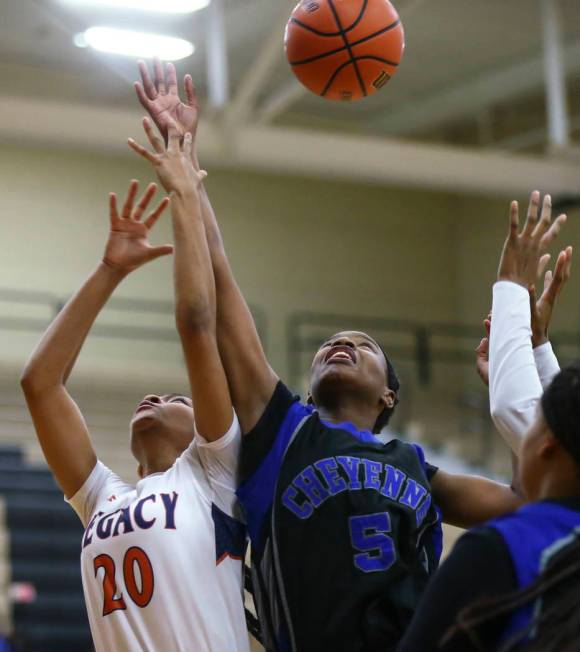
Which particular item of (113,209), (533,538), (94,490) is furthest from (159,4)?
(533,538)

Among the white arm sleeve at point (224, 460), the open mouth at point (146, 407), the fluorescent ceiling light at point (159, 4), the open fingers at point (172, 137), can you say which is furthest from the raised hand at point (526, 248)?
the fluorescent ceiling light at point (159, 4)

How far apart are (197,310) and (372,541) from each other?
0.73 meters

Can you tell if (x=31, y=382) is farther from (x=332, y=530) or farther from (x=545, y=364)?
(x=545, y=364)

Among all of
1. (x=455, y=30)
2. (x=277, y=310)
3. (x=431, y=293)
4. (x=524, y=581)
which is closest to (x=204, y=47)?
(x=455, y=30)

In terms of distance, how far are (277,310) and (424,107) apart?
3.23 metres

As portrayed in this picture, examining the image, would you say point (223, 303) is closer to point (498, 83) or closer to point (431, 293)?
point (498, 83)

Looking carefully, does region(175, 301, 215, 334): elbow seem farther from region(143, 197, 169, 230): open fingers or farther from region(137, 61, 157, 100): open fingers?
region(137, 61, 157, 100): open fingers

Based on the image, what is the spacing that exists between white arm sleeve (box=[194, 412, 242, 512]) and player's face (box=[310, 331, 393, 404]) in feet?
0.96

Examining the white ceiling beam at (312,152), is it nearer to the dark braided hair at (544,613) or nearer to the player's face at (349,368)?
the player's face at (349,368)

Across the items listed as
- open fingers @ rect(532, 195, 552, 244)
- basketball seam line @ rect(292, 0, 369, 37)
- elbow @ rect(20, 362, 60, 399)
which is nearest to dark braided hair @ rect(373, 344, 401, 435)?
open fingers @ rect(532, 195, 552, 244)

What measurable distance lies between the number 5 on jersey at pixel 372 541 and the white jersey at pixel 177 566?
42cm

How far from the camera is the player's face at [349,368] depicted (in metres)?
3.60

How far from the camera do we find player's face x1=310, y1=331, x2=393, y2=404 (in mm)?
3602

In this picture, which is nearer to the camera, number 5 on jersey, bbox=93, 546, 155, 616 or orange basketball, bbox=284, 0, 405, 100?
number 5 on jersey, bbox=93, 546, 155, 616
